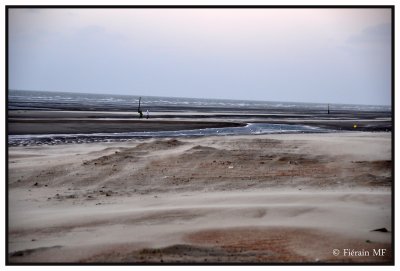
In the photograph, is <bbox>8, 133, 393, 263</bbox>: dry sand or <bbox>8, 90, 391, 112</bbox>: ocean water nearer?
<bbox>8, 133, 393, 263</bbox>: dry sand

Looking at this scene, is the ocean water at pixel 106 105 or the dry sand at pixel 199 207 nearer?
the dry sand at pixel 199 207

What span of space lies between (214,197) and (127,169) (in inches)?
115

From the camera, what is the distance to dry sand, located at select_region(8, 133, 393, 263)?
6.20m

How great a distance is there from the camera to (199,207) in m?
7.76

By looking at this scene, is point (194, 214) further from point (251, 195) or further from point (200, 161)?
point (200, 161)

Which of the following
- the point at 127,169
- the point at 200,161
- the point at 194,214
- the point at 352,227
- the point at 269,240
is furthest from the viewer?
the point at 200,161

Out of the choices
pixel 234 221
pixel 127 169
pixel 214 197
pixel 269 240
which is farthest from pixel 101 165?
pixel 269 240

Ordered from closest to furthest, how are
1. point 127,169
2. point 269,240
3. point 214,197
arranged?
point 269,240 → point 214,197 → point 127,169

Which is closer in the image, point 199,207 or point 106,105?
point 199,207

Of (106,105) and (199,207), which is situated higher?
(106,105)

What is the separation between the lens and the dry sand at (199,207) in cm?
620

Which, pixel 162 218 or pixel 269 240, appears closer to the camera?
pixel 269 240

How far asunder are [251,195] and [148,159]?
3.89 meters

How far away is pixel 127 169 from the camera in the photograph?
10.6 meters
